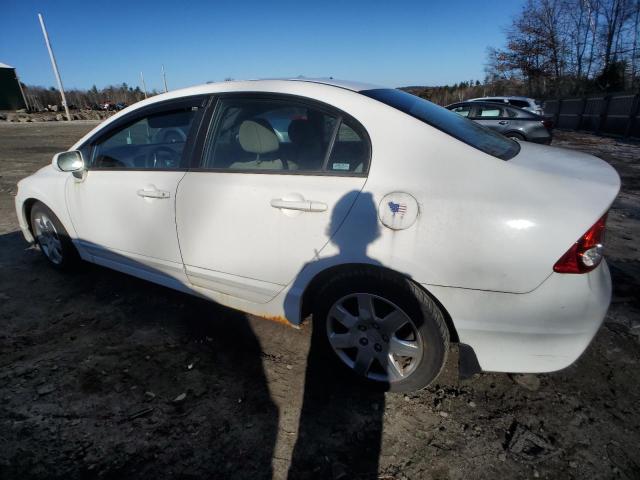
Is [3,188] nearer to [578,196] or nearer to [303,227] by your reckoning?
[303,227]

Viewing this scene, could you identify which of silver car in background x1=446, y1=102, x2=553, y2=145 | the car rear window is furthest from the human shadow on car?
silver car in background x1=446, y1=102, x2=553, y2=145

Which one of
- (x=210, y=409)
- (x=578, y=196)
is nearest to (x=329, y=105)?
(x=578, y=196)

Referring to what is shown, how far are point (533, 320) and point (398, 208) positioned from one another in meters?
0.77

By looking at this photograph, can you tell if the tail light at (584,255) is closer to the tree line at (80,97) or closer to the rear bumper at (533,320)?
the rear bumper at (533,320)

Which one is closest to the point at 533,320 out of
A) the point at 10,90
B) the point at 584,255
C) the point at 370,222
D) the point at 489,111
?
the point at 584,255

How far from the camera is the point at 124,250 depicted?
2.77 metres

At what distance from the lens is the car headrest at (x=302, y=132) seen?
2061 millimetres

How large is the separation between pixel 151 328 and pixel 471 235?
7.50 ft

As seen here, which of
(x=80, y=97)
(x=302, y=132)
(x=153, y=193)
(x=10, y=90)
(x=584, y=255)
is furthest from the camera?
(x=80, y=97)

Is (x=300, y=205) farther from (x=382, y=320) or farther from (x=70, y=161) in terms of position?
(x=70, y=161)

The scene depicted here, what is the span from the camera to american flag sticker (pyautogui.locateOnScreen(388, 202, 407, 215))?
170cm

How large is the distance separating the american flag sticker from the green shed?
190 ft

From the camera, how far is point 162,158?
2.61m

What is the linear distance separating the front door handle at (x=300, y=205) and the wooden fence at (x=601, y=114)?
12939mm
